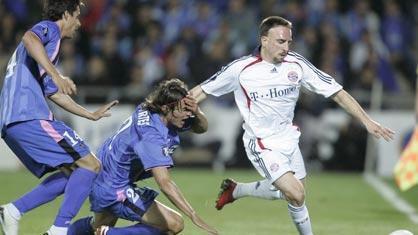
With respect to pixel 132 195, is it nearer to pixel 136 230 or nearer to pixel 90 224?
pixel 136 230

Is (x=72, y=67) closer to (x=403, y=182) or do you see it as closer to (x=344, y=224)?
(x=403, y=182)

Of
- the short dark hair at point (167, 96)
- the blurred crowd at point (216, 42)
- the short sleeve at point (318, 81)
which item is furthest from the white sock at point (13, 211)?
the blurred crowd at point (216, 42)

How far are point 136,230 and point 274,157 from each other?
1.50 m

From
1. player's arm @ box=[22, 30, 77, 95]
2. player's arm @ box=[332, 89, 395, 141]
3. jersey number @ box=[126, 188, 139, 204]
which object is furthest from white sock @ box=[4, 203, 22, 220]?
player's arm @ box=[332, 89, 395, 141]

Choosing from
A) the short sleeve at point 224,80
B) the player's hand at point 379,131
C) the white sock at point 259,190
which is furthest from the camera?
the white sock at point 259,190

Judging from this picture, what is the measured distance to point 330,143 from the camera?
1866cm

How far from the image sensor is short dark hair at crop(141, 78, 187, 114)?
8414 millimetres

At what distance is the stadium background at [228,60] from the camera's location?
728 inches

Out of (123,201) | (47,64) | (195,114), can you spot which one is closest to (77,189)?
(123,201)

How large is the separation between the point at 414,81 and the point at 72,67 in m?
6.41

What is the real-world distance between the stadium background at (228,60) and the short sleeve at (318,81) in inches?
287

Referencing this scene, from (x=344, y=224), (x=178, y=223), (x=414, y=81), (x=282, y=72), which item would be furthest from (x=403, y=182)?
(x=414, y=81)

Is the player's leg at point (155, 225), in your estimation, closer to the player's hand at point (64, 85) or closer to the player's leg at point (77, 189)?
the player's leg at point (77, 189)

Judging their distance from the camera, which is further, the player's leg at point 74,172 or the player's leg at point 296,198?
the player's leg at point 296,198
